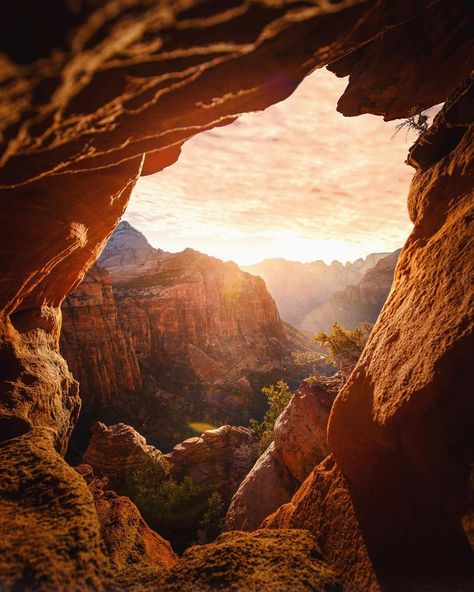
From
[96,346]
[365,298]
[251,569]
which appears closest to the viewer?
[251,569]

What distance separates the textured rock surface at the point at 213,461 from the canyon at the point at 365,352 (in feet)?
61.5

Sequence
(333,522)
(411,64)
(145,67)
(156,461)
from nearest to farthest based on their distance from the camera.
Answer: (145,67)
(333,522)
(411,64)
(156,461)

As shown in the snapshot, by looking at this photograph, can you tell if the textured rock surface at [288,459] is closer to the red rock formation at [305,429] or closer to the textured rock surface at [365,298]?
the red rock formation at [305,429]

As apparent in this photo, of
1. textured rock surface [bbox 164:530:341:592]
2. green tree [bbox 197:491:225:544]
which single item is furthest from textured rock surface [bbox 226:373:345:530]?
textured rock surface [bbox 164:530:341:592]

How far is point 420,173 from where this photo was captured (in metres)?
7.06

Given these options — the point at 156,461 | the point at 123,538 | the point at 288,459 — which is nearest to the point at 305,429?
the point at 288,459

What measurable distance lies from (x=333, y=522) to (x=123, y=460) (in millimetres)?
21868

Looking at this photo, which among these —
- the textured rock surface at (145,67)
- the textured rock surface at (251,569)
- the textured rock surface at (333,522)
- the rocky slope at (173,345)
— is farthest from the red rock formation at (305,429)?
the rocky slope at (173,345)

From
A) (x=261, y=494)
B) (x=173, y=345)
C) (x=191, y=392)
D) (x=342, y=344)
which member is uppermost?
(x=173, y=345)

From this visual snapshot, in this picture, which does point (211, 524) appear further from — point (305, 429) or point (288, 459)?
point (305, 429)

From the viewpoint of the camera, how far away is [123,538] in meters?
5.98

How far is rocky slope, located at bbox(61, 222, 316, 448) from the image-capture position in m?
45.7

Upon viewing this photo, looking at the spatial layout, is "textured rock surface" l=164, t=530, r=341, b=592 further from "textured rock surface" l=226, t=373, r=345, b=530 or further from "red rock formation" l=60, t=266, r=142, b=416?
"red rock formation" l=60, t=266, r=142, b=416

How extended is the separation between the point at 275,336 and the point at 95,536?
79.8 meters
